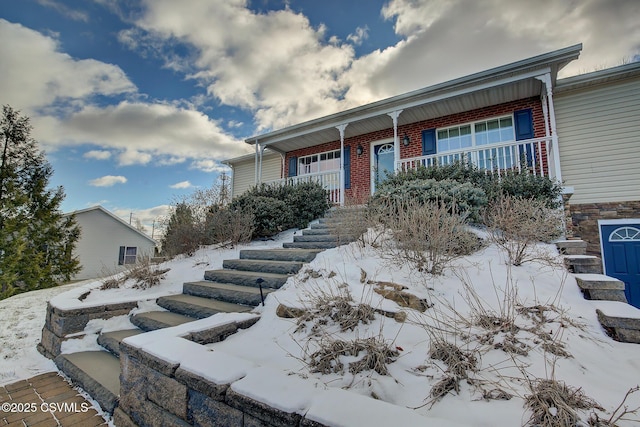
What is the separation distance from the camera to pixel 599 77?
6395 millimetres

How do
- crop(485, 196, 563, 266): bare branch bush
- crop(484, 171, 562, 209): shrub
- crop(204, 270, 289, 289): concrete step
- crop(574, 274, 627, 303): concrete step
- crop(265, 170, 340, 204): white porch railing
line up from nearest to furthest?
crop(574, 274, 627, 303): concrete step
crop(485, 196, 563, 266): bare branch bush
crop(204, 270, 289, 289): concrete step
crop(484, 171, 562, 209): shrub
crop(265, 170, 340, 204): white porch railing

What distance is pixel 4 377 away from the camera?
2730 millimetres

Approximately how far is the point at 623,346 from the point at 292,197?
239 inches

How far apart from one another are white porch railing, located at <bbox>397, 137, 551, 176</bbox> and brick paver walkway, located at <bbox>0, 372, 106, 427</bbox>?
6.51m

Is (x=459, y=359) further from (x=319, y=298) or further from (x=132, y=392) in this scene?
(x=132, y=392)

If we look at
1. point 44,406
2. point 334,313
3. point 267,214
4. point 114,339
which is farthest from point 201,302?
point 267,214

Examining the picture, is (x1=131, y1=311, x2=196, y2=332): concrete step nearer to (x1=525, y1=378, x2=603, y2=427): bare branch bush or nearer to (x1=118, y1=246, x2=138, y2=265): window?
(x1=525, y1=378, x2=603, y2=427): bare branch bush

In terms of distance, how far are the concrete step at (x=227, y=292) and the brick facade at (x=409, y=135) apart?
3.41 metres

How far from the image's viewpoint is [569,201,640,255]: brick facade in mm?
6113

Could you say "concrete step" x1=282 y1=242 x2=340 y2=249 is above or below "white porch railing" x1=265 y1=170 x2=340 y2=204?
below

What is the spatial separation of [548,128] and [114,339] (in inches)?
343

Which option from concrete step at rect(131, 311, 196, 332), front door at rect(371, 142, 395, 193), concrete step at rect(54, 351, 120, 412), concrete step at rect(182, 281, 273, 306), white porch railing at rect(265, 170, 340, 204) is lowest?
concrete step at rect(54, 351, 120, 412)

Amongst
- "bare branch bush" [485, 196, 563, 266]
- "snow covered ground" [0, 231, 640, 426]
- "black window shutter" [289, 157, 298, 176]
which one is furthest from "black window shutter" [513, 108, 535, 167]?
"black window shutter" [289, 157, 298, 176]

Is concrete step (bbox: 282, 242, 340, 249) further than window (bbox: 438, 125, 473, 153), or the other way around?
window (bbox: 438, 125, 473, 153)
